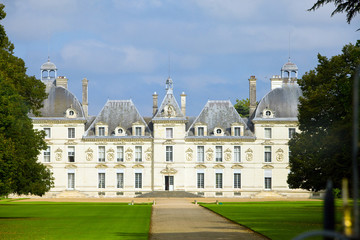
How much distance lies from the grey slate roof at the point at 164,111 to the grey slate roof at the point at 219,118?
2.16m

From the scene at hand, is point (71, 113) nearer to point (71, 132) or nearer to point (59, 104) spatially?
point (59, 104)

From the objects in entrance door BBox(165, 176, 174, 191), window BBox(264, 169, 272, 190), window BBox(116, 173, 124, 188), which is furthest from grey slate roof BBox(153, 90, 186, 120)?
window BBox(264, 169, 272, 190)

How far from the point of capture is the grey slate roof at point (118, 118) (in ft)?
224

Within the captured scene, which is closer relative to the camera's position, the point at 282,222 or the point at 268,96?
the point at 282,222

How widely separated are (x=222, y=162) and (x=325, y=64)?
34.0 metres

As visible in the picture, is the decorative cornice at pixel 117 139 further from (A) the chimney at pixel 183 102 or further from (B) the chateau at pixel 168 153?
(A) the chimney at pixel 183 102

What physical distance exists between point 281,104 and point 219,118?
6.63 meters

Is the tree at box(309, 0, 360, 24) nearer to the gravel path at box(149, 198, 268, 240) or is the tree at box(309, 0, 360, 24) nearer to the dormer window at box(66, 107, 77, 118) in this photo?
the gravel path at box(149, 198, 268, 240)

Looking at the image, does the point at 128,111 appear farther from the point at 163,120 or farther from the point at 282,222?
the point at 282,222

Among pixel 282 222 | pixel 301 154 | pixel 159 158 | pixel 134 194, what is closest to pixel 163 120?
pixel 159 158

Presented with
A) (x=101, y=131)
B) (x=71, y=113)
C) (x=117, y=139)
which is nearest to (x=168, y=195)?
(x=117, y=139)

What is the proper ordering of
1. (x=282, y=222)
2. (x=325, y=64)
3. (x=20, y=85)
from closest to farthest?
(x=282, y=222), (x=20, y=85), (x=325, y=64)

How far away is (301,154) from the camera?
36.0 m

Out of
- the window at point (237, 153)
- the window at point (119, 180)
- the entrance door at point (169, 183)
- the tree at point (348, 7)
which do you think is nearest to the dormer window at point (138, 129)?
the window at point (119, 180)
